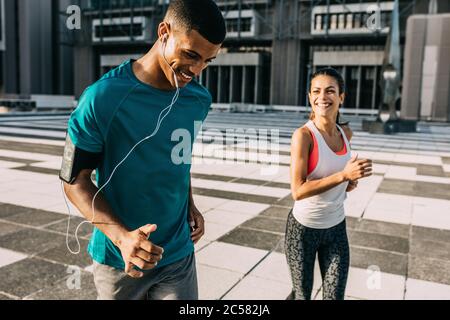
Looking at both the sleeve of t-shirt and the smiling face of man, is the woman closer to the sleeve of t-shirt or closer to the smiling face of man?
the smiling face of man

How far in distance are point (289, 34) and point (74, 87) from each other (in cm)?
2700

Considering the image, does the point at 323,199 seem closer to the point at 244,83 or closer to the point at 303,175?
the point at 303,175

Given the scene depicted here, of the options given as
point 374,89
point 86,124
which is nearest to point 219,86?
point 374,89

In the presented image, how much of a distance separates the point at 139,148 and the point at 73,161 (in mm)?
268

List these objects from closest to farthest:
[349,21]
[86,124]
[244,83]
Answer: [86,124] → [349,21] → [244,83]

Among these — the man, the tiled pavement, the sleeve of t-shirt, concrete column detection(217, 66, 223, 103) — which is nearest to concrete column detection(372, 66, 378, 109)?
concrete column detection(217, 66, 223, 103)

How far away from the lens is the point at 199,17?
1579mm

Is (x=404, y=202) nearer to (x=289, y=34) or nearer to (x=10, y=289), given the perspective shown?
(x=10, y=289)

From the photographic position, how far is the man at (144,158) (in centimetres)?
153

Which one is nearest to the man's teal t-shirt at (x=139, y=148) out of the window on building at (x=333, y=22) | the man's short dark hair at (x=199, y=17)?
the man's short dark hair at (x=199, y=17)

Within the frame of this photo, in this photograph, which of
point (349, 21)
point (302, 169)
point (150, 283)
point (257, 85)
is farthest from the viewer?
point (257, 85)

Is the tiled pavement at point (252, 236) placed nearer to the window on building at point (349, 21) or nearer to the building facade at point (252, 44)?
the building facade at point (252, 44)

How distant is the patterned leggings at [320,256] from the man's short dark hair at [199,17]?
1.47 metres

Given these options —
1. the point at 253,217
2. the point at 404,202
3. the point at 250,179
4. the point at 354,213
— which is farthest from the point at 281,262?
the point at 250,179
